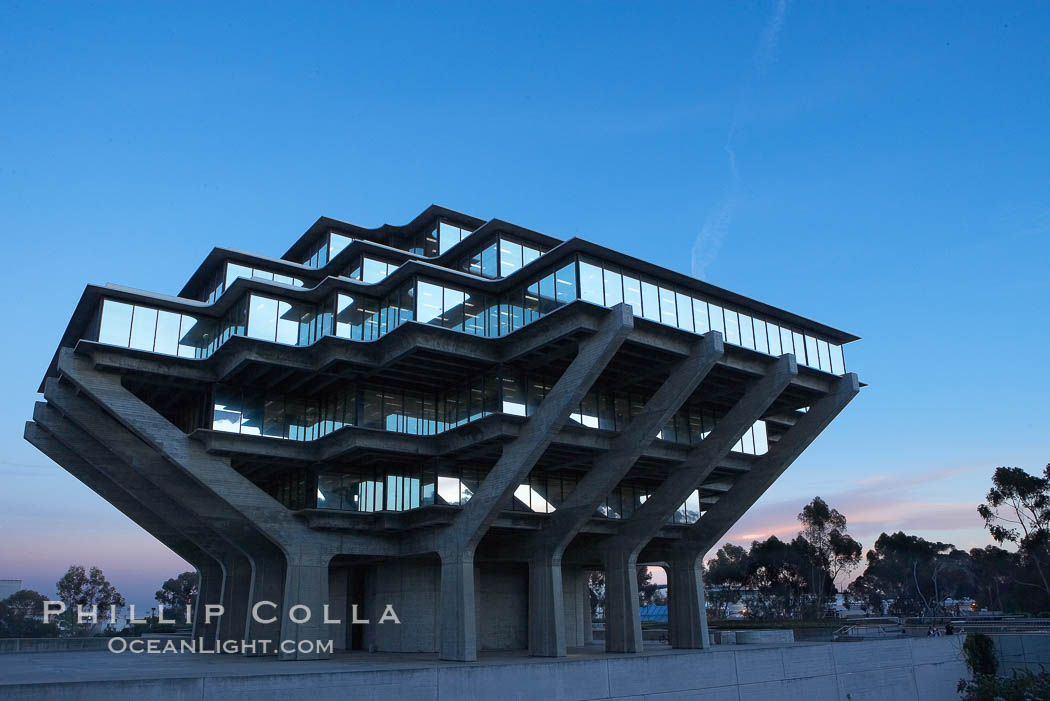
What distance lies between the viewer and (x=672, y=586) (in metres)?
47.8

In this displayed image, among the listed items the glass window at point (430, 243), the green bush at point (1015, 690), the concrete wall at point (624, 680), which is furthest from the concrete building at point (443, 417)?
the green bush at point (1015, 690)

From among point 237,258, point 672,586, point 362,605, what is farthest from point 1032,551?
point 237,258

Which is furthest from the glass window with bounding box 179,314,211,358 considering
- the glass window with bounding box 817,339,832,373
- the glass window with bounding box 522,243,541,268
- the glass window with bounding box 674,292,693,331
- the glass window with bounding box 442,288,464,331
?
the glass window with bounding box 817,339,832,373

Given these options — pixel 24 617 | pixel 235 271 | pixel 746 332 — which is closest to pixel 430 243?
pixel 235 271

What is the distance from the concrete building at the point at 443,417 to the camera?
120 ft

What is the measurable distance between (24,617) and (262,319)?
81459 millimetres

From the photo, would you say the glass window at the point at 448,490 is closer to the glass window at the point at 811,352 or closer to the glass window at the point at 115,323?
the glass window at the point at 115,323

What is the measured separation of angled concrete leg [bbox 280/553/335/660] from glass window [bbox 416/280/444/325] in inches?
506

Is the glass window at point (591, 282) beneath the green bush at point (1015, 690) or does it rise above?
above

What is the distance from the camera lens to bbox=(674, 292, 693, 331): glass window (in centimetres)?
3834

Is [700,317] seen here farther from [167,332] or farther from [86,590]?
[86,590]

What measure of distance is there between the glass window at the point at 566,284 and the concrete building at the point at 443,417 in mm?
90

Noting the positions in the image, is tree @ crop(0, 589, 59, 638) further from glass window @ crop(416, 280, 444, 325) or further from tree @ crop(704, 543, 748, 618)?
tree @ crop(704, 543, 748, 618)

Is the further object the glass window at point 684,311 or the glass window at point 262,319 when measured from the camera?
the glass window at point 684,311
